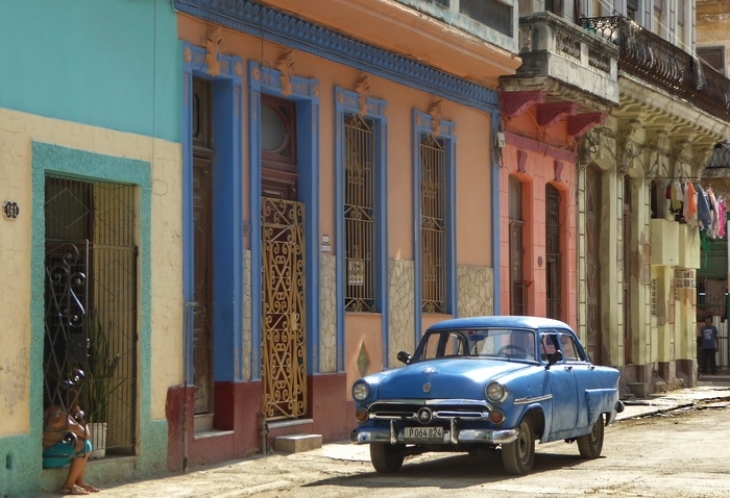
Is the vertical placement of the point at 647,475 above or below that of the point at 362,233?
below

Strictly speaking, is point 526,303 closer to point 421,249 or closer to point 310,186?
point 421,249

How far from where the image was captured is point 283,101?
56.2 feet

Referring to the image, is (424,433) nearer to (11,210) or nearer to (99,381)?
(99,381)

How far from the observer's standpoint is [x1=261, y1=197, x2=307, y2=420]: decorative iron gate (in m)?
16.6

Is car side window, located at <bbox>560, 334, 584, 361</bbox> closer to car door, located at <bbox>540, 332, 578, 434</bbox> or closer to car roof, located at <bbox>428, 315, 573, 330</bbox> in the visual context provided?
car door, located at <bbox>540, 332, 578, 434</bbox>

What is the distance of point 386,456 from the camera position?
46.4ft

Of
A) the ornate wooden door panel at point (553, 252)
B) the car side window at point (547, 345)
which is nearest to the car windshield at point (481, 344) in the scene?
the car side window at point (547, 345)

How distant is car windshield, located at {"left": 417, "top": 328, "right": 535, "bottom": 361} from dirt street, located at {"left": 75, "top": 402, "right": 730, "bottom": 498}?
111 cm

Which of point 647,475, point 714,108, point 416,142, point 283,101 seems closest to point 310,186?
point 283,101

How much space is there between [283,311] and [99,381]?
3564mm

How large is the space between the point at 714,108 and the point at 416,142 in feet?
40.8

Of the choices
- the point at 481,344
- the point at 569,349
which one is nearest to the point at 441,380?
the point at 481,344

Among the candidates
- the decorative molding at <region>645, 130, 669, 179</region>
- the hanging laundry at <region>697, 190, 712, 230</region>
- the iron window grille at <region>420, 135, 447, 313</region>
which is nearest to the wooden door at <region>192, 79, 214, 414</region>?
the iron window grille at <region>420, 135, 447, 313</region>

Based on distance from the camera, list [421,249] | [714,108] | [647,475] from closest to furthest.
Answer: [647,475] → [421,249] → [714,108]
